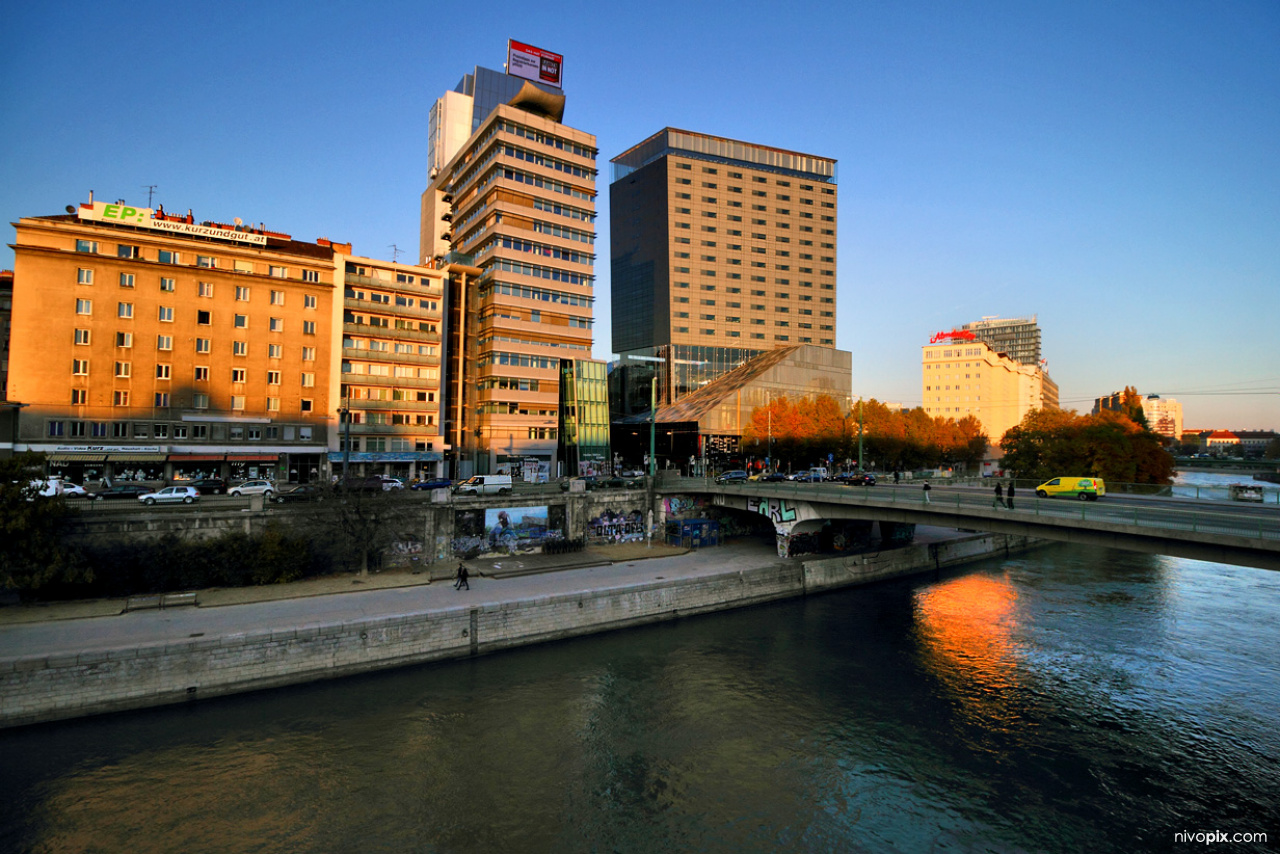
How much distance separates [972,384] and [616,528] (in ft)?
493

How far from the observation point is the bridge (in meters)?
22.7

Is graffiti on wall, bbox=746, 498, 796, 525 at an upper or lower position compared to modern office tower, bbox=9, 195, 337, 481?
lower

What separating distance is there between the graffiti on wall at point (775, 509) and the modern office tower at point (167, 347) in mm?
45289

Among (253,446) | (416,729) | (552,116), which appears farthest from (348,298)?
(416,729)

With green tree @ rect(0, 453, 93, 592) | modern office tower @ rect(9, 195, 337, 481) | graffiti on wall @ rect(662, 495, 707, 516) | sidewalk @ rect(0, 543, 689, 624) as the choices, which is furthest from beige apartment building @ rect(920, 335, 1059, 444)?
green tree @ rect(0, 453, 93, 592)

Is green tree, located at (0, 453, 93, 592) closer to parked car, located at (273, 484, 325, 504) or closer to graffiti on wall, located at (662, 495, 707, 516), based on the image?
parked car, located at (273, 484, 325, 504)

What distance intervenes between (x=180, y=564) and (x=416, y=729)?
60.8ft

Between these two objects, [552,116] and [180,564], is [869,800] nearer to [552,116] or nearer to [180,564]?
[180,564]

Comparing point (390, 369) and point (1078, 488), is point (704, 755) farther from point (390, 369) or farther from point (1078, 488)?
point (390, 369)

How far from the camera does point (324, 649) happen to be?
979 inches

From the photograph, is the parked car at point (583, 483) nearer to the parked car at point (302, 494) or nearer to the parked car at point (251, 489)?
the parked car at point (302, 494)

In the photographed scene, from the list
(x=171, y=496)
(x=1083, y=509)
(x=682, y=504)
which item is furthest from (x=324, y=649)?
(x=1083, y=509)

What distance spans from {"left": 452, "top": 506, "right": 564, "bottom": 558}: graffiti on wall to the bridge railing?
1415cm

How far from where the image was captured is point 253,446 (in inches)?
2351
